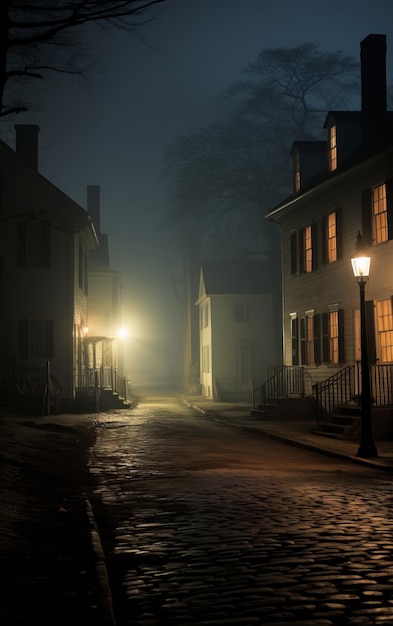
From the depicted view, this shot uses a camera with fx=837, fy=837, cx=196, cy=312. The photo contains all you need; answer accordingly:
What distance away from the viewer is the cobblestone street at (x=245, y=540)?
5.79m

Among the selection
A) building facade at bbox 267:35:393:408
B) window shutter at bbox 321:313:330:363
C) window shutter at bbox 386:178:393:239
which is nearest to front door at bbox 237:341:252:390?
building facade at bbox 267:35:393:408

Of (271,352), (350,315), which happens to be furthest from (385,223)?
(271,352)

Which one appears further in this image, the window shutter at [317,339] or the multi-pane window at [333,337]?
the window shutter at [317,339]

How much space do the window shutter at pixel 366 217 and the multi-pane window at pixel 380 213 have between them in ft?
0.57

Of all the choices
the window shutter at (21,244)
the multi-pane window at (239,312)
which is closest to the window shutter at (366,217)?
the window shutter at (21,244)

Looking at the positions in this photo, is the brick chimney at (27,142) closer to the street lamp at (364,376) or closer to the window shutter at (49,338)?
the window shutter at (49,338)

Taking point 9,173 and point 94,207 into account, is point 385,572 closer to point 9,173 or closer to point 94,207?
point 9,173

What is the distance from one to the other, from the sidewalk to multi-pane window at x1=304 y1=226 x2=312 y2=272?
5474 millimetres

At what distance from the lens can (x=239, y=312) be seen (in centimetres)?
5572

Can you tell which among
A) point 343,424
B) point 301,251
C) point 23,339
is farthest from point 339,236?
point 23,339

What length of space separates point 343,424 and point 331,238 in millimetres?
7609

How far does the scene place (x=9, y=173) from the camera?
34.2 metres

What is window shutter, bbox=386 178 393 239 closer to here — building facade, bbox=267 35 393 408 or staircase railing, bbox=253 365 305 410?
building facade, bbox=267 35 393 408

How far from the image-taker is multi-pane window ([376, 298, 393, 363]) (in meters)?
23.1
